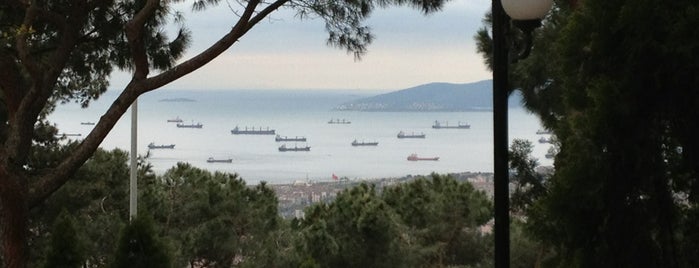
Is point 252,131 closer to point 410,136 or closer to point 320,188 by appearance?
point 320,188

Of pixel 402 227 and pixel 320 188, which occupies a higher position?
pixel 320 188

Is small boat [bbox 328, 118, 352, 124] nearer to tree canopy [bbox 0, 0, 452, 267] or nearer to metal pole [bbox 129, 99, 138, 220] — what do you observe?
metal pole [bbox 129, 99, 138, 220]

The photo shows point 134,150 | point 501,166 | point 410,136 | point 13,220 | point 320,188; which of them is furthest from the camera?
point 410,136

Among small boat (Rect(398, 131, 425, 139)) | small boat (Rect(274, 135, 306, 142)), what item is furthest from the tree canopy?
small boat (Rect(398, 131, 425, 139))

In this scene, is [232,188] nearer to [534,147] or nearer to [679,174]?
[534,147]

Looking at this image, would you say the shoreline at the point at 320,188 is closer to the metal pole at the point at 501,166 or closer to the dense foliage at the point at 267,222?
the dense foliage at the point at 267,222

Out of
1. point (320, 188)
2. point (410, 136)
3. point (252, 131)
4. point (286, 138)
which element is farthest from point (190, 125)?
point (410, 136)

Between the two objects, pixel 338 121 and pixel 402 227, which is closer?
pixel 402 227
